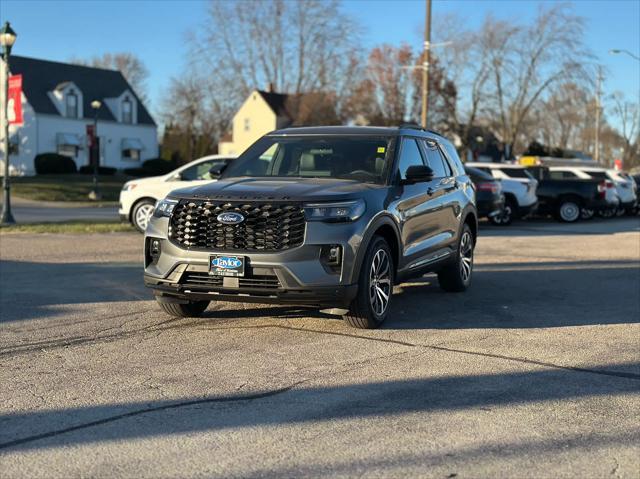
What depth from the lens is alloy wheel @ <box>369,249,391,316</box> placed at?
676cm

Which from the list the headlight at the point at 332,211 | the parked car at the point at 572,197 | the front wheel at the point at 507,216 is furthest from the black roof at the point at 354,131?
the parked car at the point at 572,197

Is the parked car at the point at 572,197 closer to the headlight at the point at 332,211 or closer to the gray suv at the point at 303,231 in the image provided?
the gray suv at the point at 303,231

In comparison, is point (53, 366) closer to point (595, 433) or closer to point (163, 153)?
point (595, 433)

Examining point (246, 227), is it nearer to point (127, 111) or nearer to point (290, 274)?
point (290, 274)

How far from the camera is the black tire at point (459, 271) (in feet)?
29.9

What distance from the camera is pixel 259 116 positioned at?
68625mm

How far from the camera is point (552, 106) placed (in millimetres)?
62344

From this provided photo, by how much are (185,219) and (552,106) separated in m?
60.4

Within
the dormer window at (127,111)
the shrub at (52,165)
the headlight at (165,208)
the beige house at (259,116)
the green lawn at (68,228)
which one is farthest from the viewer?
the beige house at (259,116)

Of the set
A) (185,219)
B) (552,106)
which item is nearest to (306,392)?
(185,219)

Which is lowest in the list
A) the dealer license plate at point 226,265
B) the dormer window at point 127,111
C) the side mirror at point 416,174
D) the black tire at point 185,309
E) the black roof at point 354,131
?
the black tire at point 185,309

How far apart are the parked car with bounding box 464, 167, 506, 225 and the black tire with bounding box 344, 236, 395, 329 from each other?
1270 cm

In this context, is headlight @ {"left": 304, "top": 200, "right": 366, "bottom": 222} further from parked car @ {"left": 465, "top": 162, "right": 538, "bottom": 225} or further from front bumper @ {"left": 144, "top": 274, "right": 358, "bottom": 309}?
parked car @ {"left": 465, "top": 162, "right": 538, "bottom": 225}

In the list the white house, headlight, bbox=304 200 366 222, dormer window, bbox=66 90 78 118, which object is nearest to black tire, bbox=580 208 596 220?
headlight, bbox=304 200 366 222
